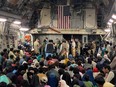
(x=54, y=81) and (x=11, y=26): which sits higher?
(x=11, y=26)

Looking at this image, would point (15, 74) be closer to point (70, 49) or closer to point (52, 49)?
point (52, 49)

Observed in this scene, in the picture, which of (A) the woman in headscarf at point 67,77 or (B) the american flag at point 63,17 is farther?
(B) the american flag at point 63,17

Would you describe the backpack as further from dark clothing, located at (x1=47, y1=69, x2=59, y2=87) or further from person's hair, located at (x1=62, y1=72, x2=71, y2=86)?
person's hair, located at (x1=62, y1=72, x2=71, y2=86)

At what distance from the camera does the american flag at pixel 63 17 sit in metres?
32.5

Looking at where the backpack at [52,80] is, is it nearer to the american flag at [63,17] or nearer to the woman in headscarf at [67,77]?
the woman in headscarf at [67,77]

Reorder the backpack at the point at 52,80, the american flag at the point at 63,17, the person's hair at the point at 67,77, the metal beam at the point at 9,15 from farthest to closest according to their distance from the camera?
the american flag at the point at 63,17
the metal beam at the point at 9,15
the backpack at the point at 52,80
the person's hair at the point at 67,77

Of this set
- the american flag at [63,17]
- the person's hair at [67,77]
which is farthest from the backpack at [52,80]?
the american flag at [63,17]

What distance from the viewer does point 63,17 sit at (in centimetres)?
3266

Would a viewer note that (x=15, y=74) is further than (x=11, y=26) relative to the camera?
No

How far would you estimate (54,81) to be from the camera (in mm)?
10672

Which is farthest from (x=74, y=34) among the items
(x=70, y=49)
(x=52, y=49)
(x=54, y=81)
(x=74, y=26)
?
(x=54, y=81)

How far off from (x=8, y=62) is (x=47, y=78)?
13.3 ft

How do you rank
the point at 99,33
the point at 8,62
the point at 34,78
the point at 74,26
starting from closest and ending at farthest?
the point at 34,78
the point at 8,62
the point at 99,33
the point at 74,26

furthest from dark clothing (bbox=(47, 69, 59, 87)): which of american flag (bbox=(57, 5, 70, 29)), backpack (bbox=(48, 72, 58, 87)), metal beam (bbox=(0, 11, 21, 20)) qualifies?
american flag (bbox=(57, 5, 70, 29))
